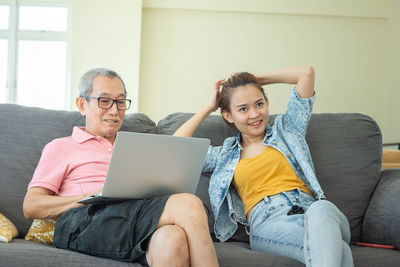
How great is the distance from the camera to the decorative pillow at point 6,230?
1.61 m

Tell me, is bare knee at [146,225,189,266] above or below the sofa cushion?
above

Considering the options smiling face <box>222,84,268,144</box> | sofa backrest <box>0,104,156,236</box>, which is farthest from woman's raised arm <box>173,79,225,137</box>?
sofa backrest <box>0,104,156,236</box>

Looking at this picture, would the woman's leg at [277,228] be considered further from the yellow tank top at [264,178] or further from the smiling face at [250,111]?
the smiling face at [250,111]

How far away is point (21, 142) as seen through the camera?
6.52 feet

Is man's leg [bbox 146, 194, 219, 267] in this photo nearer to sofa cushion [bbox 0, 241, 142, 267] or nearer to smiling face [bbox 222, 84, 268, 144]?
sofa cushion [bbox 0, 241, 142, 267]

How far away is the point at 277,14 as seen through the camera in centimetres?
698

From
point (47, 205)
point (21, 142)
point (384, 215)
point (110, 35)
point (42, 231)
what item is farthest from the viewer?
point (110, 35)

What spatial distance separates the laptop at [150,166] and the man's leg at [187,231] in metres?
0.09

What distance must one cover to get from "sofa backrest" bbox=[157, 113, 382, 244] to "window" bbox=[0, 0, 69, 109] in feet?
16.4

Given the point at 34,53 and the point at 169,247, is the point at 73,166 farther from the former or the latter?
the point at 34,53

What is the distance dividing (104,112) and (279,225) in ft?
2.66

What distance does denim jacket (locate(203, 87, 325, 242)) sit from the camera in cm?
192

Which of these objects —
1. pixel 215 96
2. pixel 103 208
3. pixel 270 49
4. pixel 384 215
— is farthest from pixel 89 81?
pixel 270 49

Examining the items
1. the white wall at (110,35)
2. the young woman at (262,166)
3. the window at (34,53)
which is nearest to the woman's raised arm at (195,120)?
the young woman at (262,166)
